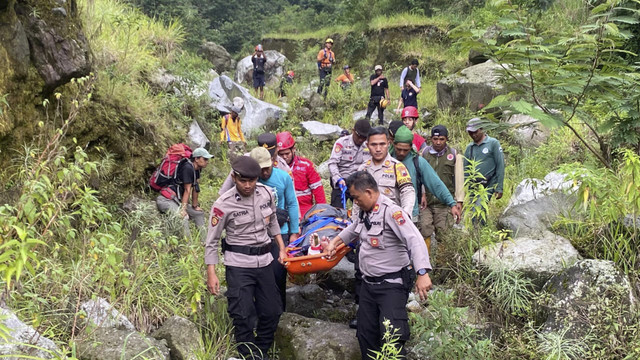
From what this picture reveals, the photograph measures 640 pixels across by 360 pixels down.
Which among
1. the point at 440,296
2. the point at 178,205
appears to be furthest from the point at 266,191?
the point at 178,205

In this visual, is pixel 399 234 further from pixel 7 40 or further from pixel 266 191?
pixel 7 40

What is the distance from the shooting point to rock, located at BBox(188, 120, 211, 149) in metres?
9.52

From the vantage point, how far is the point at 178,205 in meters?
6.54

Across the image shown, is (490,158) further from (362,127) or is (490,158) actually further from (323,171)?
(323,171)

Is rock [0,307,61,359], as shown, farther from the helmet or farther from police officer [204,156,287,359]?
the helmet

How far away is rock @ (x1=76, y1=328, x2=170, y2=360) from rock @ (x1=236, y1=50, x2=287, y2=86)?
55.0 feet

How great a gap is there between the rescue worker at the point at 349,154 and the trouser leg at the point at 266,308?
6.23ft

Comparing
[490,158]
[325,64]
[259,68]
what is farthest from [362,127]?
[259,68]

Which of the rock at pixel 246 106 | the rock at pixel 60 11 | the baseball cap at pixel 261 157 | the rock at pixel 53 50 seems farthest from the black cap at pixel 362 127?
the rock at pixel 246 106

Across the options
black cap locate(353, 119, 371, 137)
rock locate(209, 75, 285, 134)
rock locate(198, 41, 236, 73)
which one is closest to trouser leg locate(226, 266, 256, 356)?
black cap locate(353, 119, 371, 137)

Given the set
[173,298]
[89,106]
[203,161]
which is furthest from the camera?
[89,106]

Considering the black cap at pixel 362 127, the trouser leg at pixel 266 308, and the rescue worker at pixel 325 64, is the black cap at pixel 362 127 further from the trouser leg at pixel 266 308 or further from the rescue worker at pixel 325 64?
the rescue worker at pixel 325 64

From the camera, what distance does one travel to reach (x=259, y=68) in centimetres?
1552

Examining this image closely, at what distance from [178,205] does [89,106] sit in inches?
79.0
